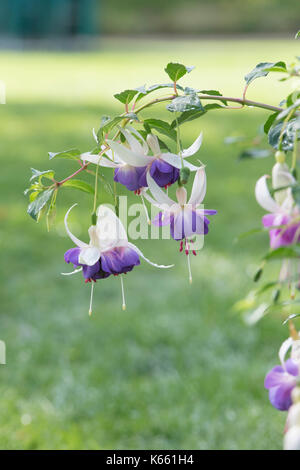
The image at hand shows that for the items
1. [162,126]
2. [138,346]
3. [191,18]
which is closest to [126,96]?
[162,126]

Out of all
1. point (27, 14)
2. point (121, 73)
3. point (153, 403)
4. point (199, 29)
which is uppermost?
point (199, 29)

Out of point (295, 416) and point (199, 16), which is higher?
point (199, 16)

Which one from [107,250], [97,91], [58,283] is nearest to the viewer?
[107,250]

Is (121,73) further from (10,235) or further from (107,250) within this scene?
(107,250)

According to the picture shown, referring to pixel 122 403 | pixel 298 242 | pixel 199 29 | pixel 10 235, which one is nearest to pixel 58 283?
pixel 10 235

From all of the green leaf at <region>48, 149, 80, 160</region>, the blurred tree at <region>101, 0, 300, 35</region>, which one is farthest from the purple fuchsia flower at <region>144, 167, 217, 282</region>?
the blurred tree at <region>101, 0, 300, 35</region>

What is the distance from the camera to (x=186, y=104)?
2.24 ft

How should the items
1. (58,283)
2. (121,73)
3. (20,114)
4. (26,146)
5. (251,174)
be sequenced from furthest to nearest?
(121,73), (20,114), (26,146), (251,174), (58,283)

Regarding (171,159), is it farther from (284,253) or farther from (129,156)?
(284,253)

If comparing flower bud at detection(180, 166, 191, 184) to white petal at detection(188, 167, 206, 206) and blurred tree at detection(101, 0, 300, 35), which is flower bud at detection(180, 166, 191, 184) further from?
blurred tree at detection(101, 0, 300, 35)

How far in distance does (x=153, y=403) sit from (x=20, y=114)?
12.7ft

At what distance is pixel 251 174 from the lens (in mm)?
3473

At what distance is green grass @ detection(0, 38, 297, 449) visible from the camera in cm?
145

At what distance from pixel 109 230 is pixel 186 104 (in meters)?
0.16
